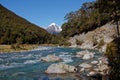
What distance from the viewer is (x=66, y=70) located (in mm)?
36344

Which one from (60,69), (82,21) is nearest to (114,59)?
(60,69)

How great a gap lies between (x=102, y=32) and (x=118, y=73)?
3478 inches

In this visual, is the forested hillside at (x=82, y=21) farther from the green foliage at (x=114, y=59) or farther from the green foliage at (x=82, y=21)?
the green foliage at (x=114, y=59)

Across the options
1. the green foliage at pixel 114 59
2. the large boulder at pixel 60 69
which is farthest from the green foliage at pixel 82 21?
the green foliage at pixel 114 59

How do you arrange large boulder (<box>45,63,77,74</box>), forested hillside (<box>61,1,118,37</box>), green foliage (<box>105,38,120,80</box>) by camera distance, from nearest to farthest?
green foliage (<box>105,38,120,80</box>), large boulder (<box>45,63,77,74</box>), forested hillside (<box>61,1,118,37</box>)

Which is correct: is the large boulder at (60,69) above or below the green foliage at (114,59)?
below

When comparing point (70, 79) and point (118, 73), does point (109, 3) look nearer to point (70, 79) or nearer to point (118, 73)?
point (70, 79)

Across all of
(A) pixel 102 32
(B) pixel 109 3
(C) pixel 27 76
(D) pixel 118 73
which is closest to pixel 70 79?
(C) pixel 27 76

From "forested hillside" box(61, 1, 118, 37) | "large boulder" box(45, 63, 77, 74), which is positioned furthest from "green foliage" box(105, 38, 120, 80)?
"forested hillside" box(61, 1, 118, 37)

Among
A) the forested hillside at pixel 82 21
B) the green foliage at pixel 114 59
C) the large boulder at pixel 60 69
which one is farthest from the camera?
the forested hillside at pixel 82 21

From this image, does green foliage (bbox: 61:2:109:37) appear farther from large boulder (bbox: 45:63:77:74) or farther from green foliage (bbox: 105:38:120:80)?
green foliage (bbox: 105:38:120:80)

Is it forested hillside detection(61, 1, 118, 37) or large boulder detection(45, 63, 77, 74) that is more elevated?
forested hillside detection(61, 1, 118, 37)

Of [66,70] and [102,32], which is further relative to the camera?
[102,32]

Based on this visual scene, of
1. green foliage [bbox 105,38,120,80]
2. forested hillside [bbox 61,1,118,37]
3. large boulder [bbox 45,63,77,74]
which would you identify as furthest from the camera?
forested hillside [bbox 61,1,118,37]
